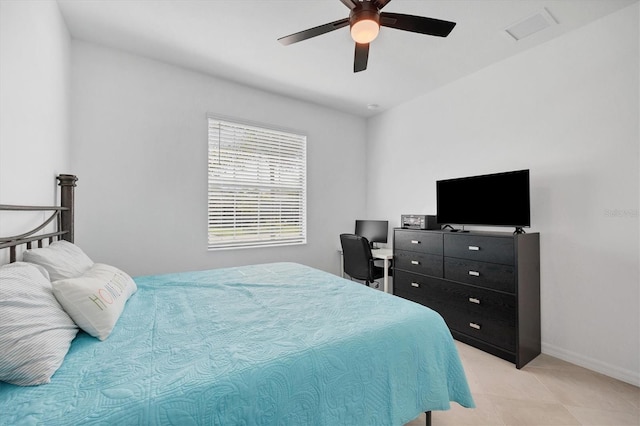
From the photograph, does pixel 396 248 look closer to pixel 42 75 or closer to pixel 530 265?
pixel 530 265

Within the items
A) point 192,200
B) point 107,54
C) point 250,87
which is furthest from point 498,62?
point 107,54

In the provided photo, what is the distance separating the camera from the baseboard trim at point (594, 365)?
2.05 metres

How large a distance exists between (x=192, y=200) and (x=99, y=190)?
0.77 meters

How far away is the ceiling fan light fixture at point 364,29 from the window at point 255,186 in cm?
197

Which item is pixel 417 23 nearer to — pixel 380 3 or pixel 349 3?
pixel 380 3

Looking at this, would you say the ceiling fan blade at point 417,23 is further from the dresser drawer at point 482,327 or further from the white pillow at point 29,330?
the dresser drawer at point 482,327

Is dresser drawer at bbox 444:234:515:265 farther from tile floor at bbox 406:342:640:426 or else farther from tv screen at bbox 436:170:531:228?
tile floor at bbox 406:342:640:426

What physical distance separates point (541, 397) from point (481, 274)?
905mm

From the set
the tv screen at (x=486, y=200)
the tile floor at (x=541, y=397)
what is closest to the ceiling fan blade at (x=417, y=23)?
the tv screen at (x=486, y=200)

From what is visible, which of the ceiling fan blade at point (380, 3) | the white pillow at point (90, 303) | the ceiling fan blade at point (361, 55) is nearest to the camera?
the white pillow at point (90, 303)

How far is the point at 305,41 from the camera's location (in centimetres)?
248

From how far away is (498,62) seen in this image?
111 inches

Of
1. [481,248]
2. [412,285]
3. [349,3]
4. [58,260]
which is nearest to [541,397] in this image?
[481,248]

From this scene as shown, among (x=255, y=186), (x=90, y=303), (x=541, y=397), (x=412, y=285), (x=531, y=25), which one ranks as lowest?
(x=541, y=397)
